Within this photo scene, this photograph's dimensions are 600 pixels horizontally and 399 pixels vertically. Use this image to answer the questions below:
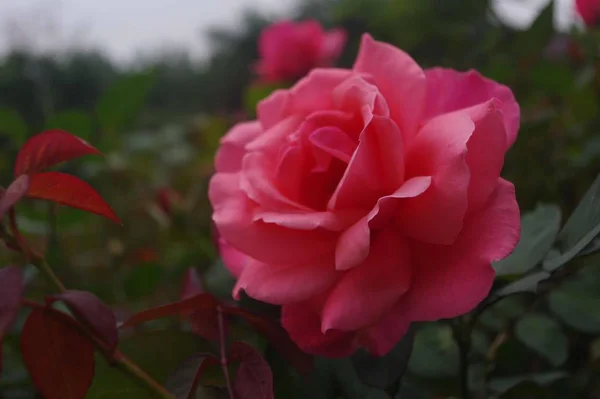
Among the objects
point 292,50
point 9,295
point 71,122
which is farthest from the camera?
point 292,50

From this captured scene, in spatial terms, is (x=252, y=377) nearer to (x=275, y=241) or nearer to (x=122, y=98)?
(x=275, y=241)

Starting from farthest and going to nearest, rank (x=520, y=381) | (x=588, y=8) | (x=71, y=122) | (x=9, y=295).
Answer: (x=588, y=8), (x=71, y=122), (x=520, y=381), (x=9, y=295)

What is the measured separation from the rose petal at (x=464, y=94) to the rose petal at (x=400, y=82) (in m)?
0.02

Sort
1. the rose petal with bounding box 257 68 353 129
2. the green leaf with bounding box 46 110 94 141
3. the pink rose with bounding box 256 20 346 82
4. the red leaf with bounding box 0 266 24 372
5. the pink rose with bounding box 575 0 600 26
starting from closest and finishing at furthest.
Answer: the red leaf with bounding box 0 266 24 372
the rose petal with bounding box 257 68 353 129
the green leaf with bounding box 46 110 94 141
the pink rose with bounding box 575 0 600 26
the pink rose with bounding box 256 20 346 82

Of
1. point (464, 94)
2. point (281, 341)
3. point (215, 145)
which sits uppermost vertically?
point (464, 94)

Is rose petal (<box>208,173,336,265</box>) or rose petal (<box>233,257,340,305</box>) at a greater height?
rose petal (<box>208,173,336,265</box>)

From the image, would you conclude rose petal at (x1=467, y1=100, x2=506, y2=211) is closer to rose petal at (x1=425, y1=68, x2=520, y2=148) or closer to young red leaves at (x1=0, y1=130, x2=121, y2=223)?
rose petal at (x1=425, y1=68, x2=520, y2=148)

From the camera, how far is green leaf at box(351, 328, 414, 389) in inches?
9.3

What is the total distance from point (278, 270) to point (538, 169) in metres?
0.39

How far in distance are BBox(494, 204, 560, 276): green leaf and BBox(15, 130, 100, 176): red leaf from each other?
208 mm

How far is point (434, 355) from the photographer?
335mm

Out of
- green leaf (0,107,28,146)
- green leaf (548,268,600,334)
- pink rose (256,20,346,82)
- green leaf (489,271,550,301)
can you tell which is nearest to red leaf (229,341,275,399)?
green leaf (489,271,550,301)

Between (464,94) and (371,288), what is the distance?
112 millimetres

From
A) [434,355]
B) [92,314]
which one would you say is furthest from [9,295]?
[434,355]
